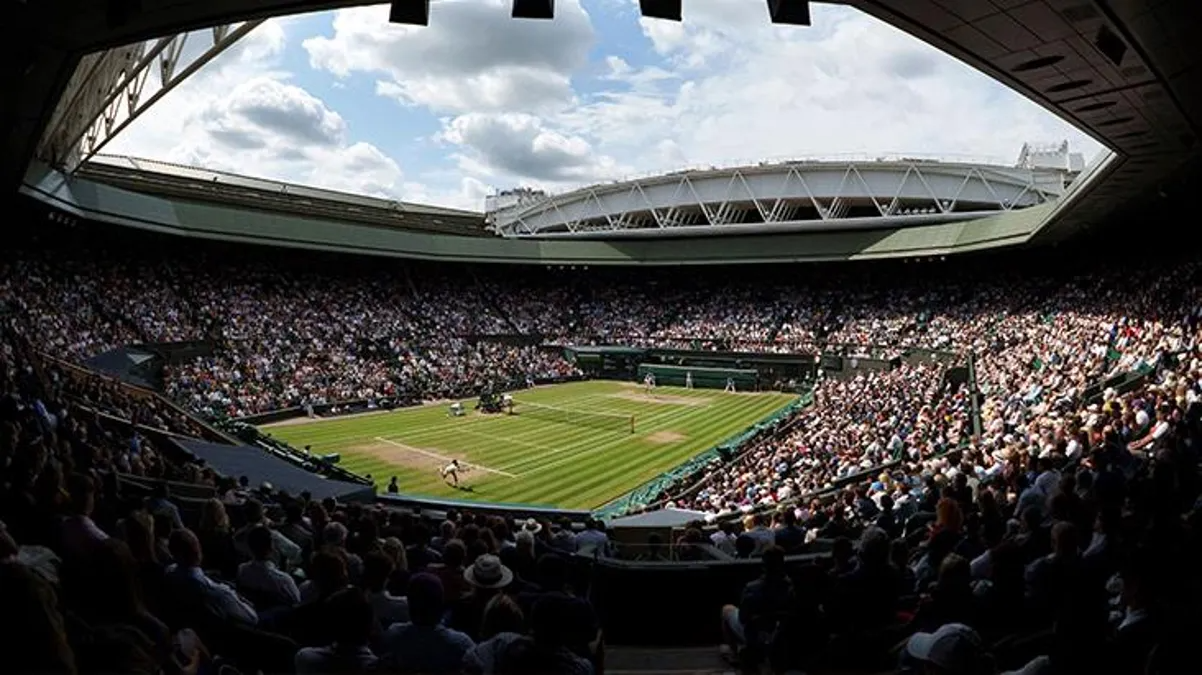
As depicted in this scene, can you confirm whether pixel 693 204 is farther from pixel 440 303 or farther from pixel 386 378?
pixel 386 378

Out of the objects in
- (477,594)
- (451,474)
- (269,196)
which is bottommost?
(451,474)

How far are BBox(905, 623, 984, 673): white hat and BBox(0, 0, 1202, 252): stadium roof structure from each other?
8.06 meters

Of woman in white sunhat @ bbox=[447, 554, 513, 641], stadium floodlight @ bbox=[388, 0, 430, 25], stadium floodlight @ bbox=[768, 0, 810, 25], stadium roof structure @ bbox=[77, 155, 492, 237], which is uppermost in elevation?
stadium roof structure @ bbox=[77, 155, 492, 237]

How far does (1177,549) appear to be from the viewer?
15.5 ft

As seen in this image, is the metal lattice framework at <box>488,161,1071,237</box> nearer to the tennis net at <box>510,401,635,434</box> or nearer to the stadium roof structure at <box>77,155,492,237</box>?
the stadium roof structure at <box>77,155,492,237</box>

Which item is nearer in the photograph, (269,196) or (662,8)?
(662,8)

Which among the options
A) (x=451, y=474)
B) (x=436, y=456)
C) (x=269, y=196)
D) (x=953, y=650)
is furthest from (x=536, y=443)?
(x=269, y=196)

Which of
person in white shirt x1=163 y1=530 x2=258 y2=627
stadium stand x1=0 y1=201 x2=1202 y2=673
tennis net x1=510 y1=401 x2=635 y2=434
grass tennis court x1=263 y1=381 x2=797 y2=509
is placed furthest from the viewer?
tennis net x1=510 y1=401 x2=635 y2=434

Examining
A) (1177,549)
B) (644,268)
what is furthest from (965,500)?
(644,268)

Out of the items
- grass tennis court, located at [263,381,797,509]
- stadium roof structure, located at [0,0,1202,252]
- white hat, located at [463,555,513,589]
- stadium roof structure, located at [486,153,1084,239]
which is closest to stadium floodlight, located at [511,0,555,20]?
stadium roof structure, located at [0,0,1202,252]

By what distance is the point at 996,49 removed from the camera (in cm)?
1127

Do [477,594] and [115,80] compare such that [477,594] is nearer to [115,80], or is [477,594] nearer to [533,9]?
[533,9]

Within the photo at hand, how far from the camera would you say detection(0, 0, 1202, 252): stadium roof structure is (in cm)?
981

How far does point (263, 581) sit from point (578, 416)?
3379 centimetres
